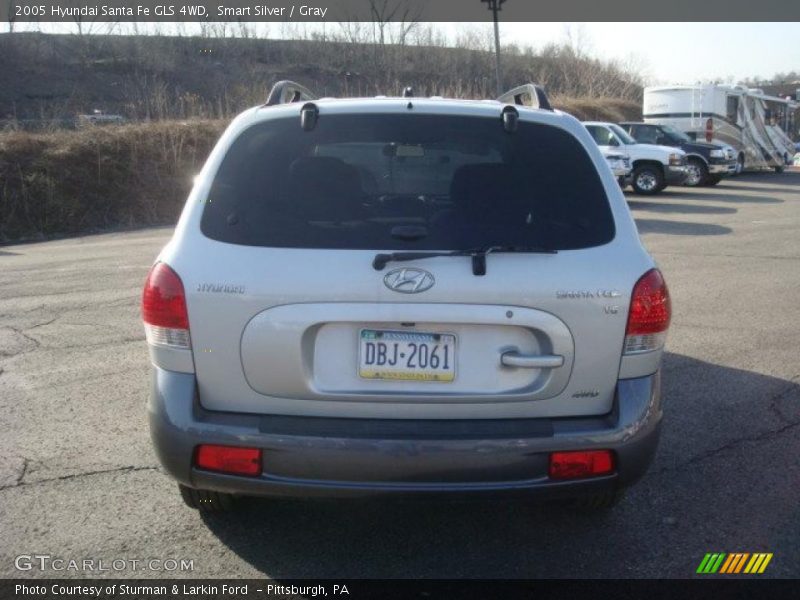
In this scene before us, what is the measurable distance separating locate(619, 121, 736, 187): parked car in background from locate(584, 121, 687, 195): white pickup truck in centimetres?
218

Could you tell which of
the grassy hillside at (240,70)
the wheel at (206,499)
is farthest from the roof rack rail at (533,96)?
the grassy hillside at (240,70)

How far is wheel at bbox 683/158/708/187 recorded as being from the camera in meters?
26.0

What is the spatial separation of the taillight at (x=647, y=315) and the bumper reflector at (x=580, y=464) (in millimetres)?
412

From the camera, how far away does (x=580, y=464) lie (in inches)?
130

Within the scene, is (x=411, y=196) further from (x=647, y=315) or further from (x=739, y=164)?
(x=739, y=164)

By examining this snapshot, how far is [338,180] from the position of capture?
3543 mm

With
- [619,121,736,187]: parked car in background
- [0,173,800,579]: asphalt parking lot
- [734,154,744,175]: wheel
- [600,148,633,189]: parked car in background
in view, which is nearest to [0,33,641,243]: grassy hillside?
[734,154,744,175]: wheel

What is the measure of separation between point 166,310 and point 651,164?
2192cm

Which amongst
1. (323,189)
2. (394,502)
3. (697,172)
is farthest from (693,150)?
(394,502)

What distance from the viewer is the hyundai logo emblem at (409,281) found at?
3.21 meters

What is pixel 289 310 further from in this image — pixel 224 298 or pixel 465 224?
pixel 465 224

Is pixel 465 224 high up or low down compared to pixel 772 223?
up

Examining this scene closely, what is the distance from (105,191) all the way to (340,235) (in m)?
18.5

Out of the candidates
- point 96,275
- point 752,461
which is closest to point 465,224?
point 752,461
